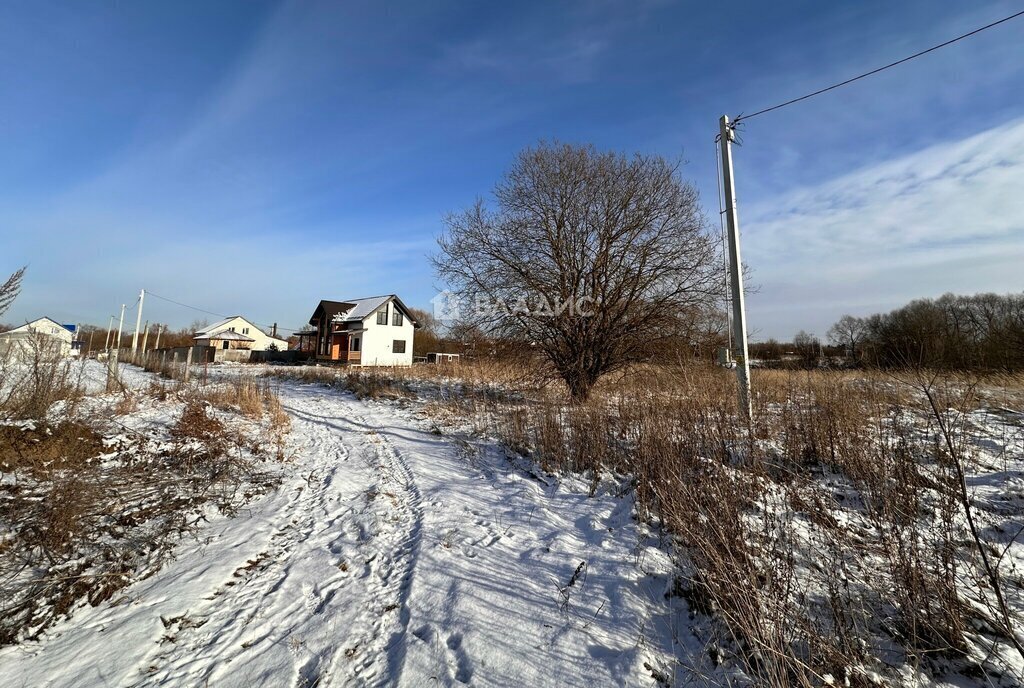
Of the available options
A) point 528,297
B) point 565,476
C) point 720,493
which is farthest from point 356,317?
point 720,493

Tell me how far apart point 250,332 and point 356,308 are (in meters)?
35.4

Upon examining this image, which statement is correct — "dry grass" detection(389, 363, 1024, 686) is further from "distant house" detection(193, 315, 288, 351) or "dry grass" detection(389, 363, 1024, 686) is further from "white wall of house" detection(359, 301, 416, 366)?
"distant house" detection(193, 315, 288, 351)

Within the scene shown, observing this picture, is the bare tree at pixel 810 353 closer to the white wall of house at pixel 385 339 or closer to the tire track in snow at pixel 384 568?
the tire track in snow at pixel 384 568

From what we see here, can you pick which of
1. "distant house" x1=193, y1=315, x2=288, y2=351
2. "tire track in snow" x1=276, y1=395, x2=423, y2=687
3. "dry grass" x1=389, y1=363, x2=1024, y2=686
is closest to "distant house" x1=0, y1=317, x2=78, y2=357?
"tire track in snow" x1=276, y1=395, x2=423, y2=687

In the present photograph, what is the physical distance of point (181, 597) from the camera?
2908mm

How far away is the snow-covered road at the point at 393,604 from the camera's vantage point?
7.46 feet

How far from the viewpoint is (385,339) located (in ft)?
122

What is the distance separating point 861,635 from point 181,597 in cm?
430

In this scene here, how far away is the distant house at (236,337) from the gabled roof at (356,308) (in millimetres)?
18978

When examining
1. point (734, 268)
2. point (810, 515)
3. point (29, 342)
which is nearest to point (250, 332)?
point (29, 342)

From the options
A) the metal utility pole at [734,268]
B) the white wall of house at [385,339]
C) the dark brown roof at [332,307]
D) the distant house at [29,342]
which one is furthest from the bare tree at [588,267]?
the dark brown roof at [332,307]

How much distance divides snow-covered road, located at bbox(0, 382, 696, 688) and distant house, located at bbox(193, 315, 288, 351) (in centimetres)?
5737

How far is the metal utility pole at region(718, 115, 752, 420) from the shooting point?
7.24 metres

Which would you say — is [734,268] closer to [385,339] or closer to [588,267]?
[588,267]
